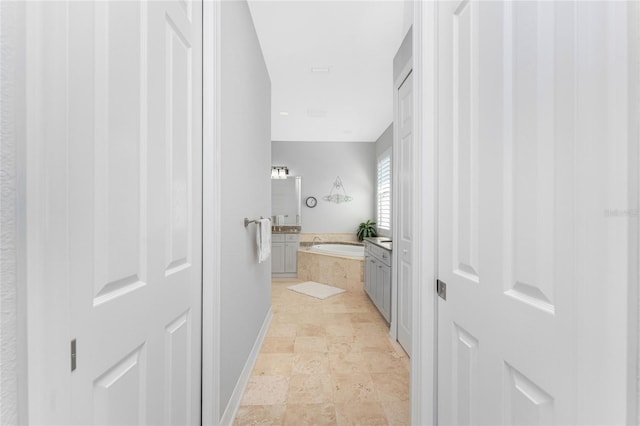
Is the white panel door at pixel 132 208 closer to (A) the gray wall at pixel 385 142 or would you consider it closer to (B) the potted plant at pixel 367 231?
(A) the gray wall at pixel 385 142

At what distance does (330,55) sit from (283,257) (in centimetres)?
349

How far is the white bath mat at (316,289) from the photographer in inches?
163

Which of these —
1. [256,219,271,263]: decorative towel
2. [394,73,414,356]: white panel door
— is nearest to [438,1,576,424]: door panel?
[394,73,414,356]: white panel door

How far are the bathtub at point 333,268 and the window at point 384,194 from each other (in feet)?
3.18

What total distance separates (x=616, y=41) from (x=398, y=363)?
7.53 feet

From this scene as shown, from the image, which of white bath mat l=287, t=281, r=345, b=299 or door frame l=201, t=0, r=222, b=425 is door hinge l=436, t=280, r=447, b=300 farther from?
white bath mat l=287, t=281, r=345, b=299

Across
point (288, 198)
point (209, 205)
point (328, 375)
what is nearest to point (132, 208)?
point (209, 205)

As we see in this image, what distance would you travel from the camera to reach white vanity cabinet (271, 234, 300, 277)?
5180mm

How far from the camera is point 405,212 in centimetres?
243

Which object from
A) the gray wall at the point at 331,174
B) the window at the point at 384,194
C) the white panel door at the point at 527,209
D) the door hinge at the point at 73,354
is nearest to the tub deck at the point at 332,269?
the gray wall at the point at 331,174

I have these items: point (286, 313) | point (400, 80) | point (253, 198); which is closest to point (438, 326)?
point (253, 198)

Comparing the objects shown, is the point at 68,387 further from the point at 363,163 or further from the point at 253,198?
the point at 363,163

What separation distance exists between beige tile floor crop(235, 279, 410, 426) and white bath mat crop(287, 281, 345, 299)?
0.84 metres

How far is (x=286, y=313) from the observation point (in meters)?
3.35
